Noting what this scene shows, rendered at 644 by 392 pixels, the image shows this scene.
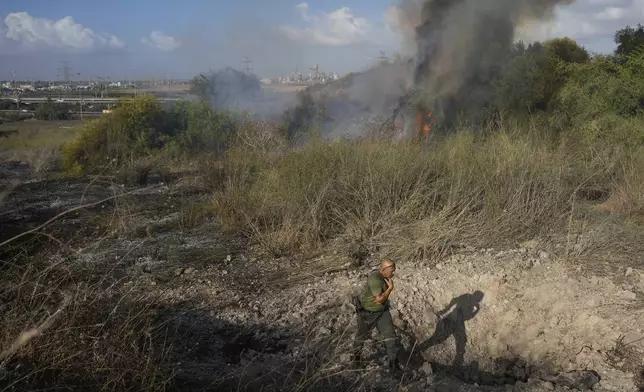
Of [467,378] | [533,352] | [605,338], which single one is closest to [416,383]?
[467,378]

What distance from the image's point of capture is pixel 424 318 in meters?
5.63

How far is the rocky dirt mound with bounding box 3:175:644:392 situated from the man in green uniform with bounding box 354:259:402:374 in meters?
0.15

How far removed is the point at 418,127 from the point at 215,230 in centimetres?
670

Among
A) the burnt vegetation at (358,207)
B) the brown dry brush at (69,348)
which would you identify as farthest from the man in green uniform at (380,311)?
the brown dry brush at (69,348)

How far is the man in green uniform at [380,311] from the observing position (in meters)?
4.57

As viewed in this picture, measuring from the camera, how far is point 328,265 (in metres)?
6.48

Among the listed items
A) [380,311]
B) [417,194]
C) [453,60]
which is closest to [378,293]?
[380,311]

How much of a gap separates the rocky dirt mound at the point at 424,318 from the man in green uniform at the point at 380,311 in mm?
151

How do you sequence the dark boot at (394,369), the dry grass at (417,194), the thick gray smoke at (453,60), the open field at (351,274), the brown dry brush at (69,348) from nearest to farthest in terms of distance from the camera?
the brown dry brush at (69,348) < the open field at (351,274) < the dark boot at (394,369) < the dry grass at (417,194) < the thick gray smoke at (453,60)

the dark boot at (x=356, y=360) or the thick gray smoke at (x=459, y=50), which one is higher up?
the thick gray smoke at (x=459, y=50)

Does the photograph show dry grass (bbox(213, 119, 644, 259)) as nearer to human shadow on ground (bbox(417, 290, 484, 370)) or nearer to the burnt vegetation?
the burnt vegetation

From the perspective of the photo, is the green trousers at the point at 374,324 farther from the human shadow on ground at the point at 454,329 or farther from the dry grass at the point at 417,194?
the dry grass at the point at 417,194

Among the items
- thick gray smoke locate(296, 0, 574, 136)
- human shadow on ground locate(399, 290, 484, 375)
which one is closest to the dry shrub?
human shadow on ground locate(399, 290, 484, 375)

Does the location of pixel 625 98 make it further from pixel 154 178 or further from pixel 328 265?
pixel 154 178
